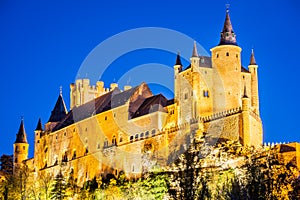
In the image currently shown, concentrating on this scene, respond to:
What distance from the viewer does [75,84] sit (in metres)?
121

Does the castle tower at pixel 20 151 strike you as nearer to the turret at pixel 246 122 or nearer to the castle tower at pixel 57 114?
the castle tower at pixel 57 114

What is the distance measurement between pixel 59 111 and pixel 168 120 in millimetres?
34034

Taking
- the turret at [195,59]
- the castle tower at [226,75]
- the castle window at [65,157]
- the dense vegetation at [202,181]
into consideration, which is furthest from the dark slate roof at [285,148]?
the castle window at [65,157]

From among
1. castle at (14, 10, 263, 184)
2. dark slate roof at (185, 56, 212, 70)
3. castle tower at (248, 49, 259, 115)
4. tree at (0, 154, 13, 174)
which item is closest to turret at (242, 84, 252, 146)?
castle at (14, 10, 263, 184)

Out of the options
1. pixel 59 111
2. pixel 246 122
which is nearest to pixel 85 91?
pixel 59 111

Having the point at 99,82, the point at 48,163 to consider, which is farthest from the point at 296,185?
the point at 99,82

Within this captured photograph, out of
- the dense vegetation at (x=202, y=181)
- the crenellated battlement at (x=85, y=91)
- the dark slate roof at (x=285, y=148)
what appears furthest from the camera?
the crenellated battlement at (x=85, y=91)

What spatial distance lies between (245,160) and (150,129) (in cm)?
1896

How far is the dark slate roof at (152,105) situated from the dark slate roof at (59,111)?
23825 mm

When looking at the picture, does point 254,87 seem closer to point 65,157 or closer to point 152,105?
point 152,105

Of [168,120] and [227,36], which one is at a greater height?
[227,36]

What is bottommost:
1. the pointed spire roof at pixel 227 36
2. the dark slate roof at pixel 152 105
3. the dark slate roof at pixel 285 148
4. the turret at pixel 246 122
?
the dark slate roof at pixel 285 148

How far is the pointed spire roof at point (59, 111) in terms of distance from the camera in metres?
114

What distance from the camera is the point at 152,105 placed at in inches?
3494
